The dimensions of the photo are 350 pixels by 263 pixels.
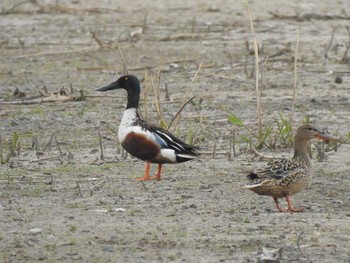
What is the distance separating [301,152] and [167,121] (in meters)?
3.25

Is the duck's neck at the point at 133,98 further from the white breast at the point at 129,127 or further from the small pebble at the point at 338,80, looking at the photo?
the small pebble at the point at 338,80

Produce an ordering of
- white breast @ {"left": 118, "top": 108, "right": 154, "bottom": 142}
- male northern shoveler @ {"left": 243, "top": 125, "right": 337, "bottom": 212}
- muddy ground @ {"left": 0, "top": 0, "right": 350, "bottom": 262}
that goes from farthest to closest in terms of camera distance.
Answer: white breast @ {"left": 118, "top": 108, "right": 154, "bottom": 142} < male northern shoveler @ {"left": 243, "top": 125, "right": 337, "bottom": 212} < muddy ground @ {"left": 0, "top": 0, "right": 350, "bottom": 262}

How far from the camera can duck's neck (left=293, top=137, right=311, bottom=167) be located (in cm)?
898

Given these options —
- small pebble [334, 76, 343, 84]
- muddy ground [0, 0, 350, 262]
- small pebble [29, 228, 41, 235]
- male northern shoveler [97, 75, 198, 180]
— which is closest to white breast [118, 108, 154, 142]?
male northern shoveler [97, 75, 198, 180]

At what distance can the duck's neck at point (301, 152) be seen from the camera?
8.98 metres

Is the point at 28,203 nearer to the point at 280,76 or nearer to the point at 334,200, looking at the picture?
the point at 334,200

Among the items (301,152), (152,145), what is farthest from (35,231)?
(301,152)

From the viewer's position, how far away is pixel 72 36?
58.4 ft

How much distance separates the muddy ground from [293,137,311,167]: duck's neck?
0.96ft

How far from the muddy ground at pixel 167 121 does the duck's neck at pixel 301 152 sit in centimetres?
29

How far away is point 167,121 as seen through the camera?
12266 mm

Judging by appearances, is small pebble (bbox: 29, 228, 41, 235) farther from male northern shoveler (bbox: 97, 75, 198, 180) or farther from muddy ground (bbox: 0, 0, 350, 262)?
male northern shoveler (bbox: 97, 75, 198, 180)

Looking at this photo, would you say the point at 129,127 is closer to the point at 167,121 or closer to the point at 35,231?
the point at 35,231

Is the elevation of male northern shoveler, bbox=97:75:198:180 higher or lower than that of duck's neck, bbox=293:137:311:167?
lower
